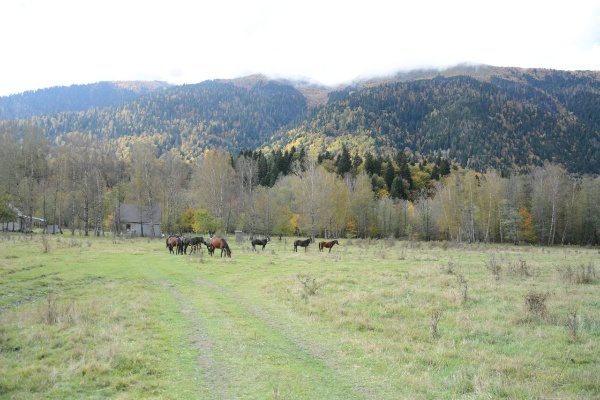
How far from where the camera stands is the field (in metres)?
6.56

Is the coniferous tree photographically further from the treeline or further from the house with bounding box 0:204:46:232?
the house with bounding box 0:204:46:232

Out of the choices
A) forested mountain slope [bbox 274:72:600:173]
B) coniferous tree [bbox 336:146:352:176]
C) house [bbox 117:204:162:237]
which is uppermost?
forested mountain slope [bbox 274:72:600:173]

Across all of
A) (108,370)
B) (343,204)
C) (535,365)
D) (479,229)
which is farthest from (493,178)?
(108,370)

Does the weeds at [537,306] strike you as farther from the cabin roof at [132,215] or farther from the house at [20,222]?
the cabin roof at [132,215]

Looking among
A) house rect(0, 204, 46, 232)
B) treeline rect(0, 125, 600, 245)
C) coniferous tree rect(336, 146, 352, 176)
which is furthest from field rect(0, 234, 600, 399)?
coniferous tree rect(336, 146, 352, 176)

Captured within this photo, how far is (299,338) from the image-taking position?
9.61m

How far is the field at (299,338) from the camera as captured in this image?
6562 millimetres

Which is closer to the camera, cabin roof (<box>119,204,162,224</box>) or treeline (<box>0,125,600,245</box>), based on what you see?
treeline (<box>0,125,600,245</box>)

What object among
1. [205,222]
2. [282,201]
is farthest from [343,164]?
[205,222]

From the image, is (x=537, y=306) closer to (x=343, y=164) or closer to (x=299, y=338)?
(x=299, y=338)

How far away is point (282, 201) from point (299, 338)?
60.4 m

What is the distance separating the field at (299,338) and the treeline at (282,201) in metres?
39.7

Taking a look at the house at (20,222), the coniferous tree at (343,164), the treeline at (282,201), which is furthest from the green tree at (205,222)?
the coniferous tree at (343,164)

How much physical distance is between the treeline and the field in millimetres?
39727
